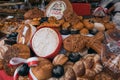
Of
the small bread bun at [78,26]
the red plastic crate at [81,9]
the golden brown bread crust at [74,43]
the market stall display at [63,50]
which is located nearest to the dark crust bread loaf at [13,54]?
the market stall display at [63,50]

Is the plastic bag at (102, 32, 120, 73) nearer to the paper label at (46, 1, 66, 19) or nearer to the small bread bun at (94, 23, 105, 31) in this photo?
the small bread bun at (94, 23, 105, 31)

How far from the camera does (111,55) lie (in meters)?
1.63

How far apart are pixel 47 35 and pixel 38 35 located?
0.28 ft

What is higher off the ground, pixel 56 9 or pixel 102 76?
pixel 56 9

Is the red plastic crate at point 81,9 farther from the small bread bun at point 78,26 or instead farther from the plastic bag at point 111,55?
the plastic bag at point 111,55

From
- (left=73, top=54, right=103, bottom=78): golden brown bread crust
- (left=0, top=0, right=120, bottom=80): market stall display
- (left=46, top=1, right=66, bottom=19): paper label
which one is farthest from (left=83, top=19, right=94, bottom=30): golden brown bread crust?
(left=73, top=54, right=103, bottom=78): golden brown bread crust

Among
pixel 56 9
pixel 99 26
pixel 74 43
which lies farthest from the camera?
pixel 56 9

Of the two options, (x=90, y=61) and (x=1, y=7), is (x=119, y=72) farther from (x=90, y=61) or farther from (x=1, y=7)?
(x=1, y=7)

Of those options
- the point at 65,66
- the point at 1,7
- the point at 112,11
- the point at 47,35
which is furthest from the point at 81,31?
the point at 1,7

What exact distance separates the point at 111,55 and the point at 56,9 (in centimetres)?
104

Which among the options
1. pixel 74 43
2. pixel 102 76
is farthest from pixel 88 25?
pixel 102 76

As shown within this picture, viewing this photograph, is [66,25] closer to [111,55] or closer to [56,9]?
[56,9]

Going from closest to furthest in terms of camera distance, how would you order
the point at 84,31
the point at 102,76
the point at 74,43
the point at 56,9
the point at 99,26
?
the point at 102,76
the point at 74,43
the point at 84,31
the point at 99,26
the point at 56,9

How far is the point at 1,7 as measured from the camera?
16.5 ft
